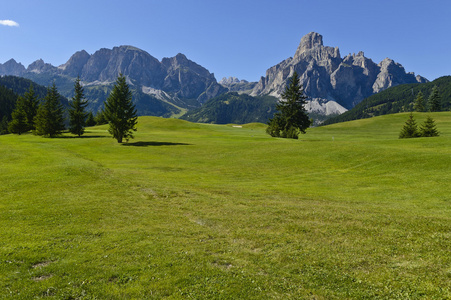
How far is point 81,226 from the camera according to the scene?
13.7 metres

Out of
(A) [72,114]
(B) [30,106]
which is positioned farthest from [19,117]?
(A) [72,114]

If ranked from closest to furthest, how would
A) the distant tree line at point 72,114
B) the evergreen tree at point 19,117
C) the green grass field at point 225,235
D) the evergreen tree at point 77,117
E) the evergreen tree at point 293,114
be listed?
1. the green grass field at point 225,235
2. the distant tree line at point 72,114
3. the evergreen tree at point 293,114
4. the evergreen tree at point 77,117
5. the evergreen tree at point 19,117

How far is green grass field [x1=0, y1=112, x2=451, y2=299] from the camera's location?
8.70m

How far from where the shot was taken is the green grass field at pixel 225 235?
870cm

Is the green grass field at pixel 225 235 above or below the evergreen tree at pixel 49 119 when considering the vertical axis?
below

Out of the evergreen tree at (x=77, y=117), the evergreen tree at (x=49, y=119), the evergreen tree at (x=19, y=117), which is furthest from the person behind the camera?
the evergreen tree at (x=19, y=117)

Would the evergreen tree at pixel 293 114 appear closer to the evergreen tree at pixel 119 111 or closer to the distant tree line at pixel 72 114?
the evergreen tree at pixel 119 111

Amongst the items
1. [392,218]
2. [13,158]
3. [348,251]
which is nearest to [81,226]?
[348,251]

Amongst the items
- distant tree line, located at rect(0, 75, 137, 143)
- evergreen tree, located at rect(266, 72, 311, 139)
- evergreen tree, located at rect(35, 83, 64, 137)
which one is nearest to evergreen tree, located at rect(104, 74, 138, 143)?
distant tree line, located at rect(0, 75, 137, 143)

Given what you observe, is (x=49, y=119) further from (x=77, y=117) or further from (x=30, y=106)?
(x=30, y=106)

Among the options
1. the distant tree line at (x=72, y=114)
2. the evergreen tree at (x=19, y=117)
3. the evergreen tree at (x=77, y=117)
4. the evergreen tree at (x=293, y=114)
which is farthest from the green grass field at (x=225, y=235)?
the evergreen tree at (x=19, y=117)

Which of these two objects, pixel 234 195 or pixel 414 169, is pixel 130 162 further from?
pixel 414 169

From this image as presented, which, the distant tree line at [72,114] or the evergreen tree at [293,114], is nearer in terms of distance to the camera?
the distant tree line at [72,114]

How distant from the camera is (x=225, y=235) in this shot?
13.3m
